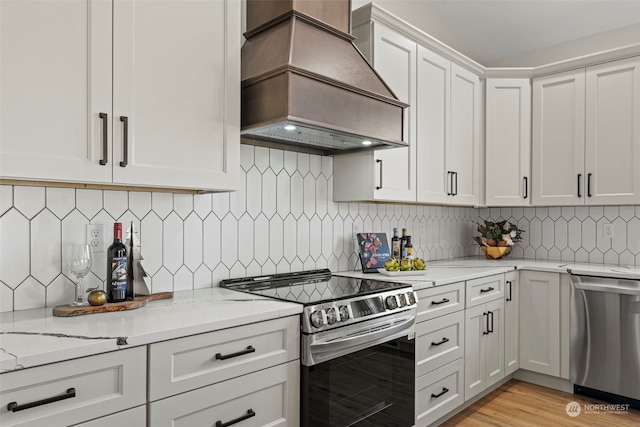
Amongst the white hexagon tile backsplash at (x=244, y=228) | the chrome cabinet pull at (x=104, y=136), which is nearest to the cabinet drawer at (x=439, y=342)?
the white hexagon tile backsplash at (x=244, y=228)

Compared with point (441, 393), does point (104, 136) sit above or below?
above

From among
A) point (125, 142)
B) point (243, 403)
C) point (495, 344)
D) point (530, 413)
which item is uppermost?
point (125, 142)

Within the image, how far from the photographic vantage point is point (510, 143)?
12.1ft

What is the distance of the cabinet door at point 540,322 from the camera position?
322cm

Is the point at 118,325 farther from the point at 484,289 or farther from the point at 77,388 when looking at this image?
the point at 484,289

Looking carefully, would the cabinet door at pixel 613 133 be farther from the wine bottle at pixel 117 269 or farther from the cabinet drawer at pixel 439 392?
the wine bottle at pixel 117 269

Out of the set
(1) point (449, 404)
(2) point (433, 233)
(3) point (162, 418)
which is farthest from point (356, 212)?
(3) point (162, 418)

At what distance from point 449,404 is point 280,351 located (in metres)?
1.46

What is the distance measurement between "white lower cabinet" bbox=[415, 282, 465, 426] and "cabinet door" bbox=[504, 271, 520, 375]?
0.66 m

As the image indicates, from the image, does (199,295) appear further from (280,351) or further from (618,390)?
(618,390)

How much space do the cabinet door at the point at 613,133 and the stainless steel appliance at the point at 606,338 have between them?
727 mm

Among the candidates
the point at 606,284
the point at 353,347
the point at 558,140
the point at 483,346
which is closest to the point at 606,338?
the point at 606,284

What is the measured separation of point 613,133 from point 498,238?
3.81ft

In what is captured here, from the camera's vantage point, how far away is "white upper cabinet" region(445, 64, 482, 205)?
3.30 metres
